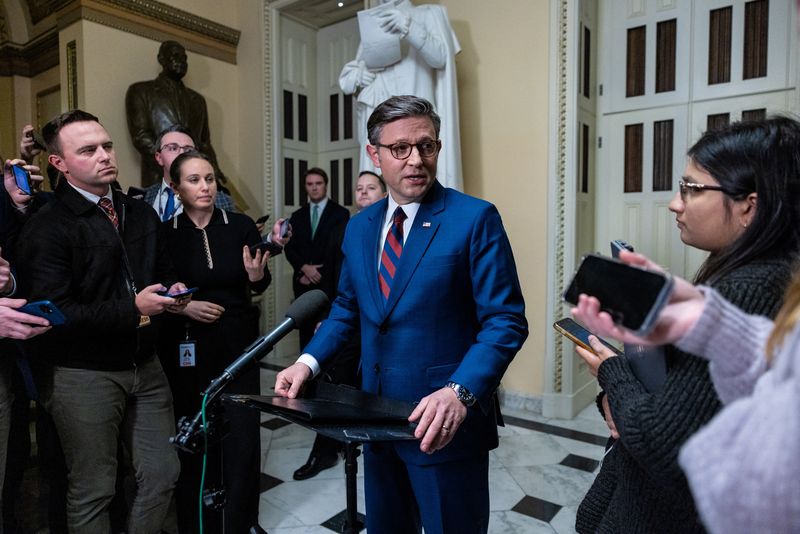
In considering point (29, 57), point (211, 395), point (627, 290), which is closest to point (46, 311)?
point (211, 395)

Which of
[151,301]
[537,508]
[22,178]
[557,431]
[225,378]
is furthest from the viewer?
[557,431]

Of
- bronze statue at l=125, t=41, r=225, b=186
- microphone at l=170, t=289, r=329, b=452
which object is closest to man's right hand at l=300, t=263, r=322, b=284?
bronze statue at l=125, t=41, r=225, b=186

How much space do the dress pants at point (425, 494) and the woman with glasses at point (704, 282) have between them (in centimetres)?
36

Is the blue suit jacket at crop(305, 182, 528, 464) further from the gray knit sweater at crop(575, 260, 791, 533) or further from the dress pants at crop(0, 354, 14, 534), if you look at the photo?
the dress pants at crop(0, 354, 14, 534)

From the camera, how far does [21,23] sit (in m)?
6.23

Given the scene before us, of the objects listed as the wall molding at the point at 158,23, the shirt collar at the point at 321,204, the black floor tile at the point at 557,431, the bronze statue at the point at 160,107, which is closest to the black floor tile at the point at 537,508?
the black floor tile at the point at 557,431

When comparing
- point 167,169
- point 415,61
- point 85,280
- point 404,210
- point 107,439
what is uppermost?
point 415,61

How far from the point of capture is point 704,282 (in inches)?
39.0

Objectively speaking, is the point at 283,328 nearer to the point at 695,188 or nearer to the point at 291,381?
the point at 291,381

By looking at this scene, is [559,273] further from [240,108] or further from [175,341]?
[240,108]

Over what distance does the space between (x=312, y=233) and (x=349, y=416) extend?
3.49 m

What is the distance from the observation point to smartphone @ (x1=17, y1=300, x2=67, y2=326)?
1.60m

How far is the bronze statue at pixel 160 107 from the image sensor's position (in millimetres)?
4785

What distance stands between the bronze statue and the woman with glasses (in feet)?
14.2
